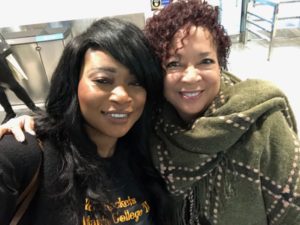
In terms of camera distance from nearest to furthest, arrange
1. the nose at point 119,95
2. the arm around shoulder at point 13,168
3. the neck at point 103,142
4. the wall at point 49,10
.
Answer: the arm around shoulder at point 13,168
the nose at point 119,95
the neck at point 103,142
the wall at point 49,10

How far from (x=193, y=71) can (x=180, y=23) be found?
0.14 metres

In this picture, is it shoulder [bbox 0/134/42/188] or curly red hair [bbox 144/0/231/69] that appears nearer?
shoulder [bbox 0/134/42/188]

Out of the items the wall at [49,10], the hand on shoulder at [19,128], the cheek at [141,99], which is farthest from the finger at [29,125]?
the wall at [49,10]

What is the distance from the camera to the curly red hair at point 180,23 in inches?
32.4

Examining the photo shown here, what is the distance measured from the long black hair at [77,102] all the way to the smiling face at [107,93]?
0.02 metres

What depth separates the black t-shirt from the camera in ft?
2.73

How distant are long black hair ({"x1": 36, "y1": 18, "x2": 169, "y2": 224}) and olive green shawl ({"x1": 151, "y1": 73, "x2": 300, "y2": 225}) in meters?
0.17

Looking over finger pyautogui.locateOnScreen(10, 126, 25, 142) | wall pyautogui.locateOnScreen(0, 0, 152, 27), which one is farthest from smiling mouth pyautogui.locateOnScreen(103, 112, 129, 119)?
wall pyautogui.locateOnScreen(0, 0, 152, 27)

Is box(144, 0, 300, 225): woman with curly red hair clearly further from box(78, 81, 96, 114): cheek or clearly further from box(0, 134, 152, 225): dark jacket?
box(78, 81, 96, 114): cheek

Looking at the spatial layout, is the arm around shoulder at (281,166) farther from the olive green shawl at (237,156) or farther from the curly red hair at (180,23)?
the curly red hair at (180,23)

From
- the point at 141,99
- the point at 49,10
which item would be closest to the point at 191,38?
the point at 141,99

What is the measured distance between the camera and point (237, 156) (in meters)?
0.81

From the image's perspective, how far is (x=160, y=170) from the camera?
888 millimetres

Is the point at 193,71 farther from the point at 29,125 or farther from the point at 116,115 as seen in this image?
the point at 29,125
